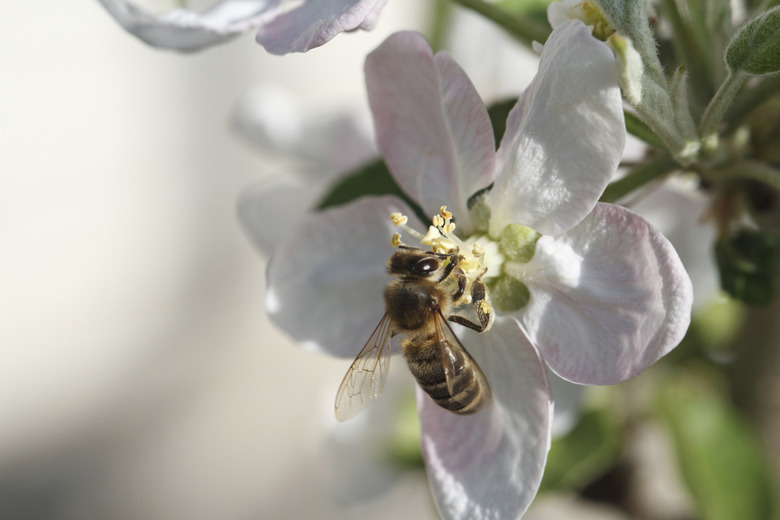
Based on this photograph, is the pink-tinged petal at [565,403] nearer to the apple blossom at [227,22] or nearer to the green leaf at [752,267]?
the green leaf at [752,267]

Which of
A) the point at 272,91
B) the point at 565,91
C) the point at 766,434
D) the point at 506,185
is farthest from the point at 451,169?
the point at 766,434

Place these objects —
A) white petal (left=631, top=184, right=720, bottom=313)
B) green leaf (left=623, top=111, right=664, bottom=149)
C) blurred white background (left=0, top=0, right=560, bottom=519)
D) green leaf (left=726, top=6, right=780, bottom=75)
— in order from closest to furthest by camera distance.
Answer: green leaf (left=726, top=6, right=780, bottom=75), green leaf (left=623, top=111, right=664, bottom=149), white petal (left=631, top=184, right=720, bottom=313), blurred white background (left=0, top=0, right=560, bottom=519)

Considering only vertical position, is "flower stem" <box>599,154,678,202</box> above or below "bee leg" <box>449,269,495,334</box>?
above

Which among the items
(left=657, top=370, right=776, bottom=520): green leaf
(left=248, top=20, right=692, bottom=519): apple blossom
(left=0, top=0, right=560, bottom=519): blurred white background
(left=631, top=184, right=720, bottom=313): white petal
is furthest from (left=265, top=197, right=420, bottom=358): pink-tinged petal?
(left=0, top=0, right=560, bottom=519): blurred white background

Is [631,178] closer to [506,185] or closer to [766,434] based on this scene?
[506,185]

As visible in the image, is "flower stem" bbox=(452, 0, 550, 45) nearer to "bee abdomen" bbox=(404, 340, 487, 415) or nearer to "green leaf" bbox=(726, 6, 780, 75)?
"green leaf" bbox=(726, 6, 780, 75)

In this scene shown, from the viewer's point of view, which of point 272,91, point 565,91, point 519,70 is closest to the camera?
point 565,91

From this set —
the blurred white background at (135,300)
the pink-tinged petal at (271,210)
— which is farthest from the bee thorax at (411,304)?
the blurred white background at (135,300)
